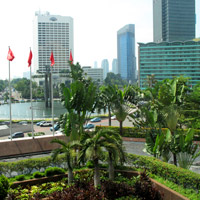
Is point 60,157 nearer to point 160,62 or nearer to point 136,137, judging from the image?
point 136,137

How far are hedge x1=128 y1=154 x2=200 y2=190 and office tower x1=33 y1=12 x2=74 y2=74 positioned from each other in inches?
6220

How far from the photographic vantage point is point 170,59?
345 ft

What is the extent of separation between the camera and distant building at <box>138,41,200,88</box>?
102m

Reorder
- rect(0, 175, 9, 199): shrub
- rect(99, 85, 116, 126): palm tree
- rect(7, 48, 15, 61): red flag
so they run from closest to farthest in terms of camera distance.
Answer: rect(0, 175, 9, 199): shrub
rect(7, 48, 15, 61): red flag
rect(99, 85, 116, 126): palm tree

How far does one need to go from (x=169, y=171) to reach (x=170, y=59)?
10130 centimetres

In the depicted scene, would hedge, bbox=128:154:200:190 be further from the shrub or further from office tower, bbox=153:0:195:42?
office tower, bbox=153:0:195:42

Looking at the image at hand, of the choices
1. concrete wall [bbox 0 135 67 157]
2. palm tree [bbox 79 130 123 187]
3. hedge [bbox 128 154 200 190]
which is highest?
palm tree [bbox 79 130 123 187]

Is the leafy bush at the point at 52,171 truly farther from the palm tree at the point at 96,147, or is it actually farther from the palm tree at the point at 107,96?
the palm tree at the point at 107,96

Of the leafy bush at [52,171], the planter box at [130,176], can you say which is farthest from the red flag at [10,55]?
the planter box at [130,176]

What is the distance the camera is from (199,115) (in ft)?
71.8

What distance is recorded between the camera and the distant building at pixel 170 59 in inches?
4031

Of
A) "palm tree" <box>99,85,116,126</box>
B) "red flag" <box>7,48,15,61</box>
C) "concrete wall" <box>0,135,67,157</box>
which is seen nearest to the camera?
"concrete wall" <box>0,135,67,157</box>

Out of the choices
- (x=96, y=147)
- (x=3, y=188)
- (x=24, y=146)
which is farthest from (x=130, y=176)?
(x=24, y=146)

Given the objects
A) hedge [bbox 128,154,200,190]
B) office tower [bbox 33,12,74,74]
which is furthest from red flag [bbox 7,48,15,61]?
office tower [bbox 33,12,74,74]
